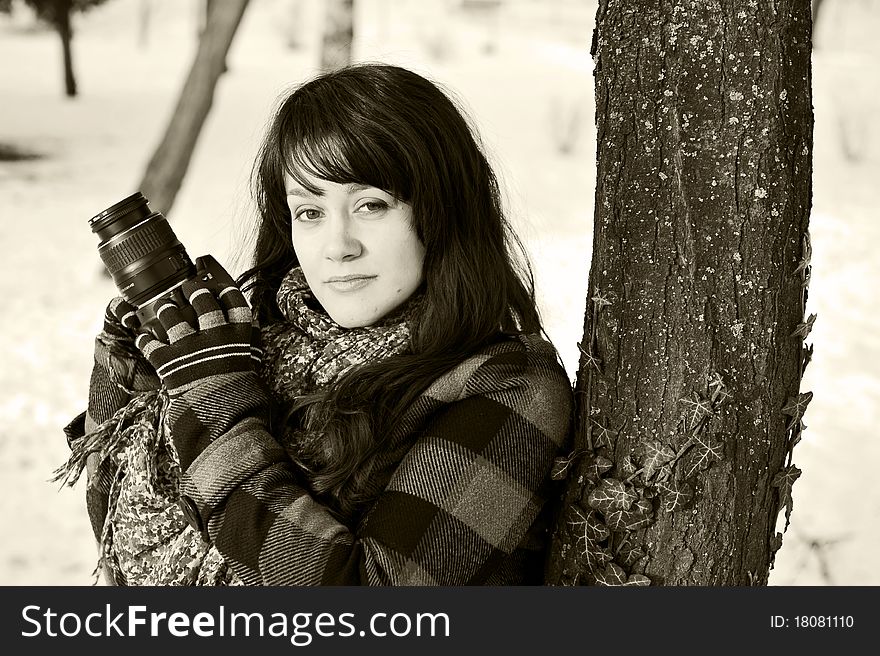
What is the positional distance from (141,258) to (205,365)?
19 centimetres

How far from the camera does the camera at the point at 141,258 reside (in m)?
1.36

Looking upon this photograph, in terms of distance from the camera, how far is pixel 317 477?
130cm

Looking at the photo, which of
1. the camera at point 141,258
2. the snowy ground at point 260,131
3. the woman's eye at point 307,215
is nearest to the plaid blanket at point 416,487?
the camera at point 141,258

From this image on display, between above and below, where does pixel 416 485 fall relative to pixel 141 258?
below

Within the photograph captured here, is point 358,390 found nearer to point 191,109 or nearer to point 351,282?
point 351,282

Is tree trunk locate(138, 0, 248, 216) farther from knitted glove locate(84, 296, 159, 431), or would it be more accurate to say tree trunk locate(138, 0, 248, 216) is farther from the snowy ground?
knitted glove locate(84, 296, 159, 431)

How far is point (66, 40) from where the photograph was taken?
4.20 metres

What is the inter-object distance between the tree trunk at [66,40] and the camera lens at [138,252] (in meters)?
3.19

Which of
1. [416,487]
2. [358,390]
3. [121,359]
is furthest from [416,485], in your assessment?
[121,359]

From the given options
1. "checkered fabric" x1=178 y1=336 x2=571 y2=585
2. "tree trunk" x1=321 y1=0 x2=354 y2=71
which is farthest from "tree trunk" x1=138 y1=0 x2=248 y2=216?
"checkered fabric" x1=178 y1=336 x2=571 y2=585

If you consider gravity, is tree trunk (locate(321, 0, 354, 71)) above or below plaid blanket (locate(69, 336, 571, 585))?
above

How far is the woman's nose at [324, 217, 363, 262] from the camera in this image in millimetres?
1345

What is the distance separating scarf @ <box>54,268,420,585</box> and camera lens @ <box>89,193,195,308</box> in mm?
166

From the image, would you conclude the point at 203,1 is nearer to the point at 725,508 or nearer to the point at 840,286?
the point at 840,286
